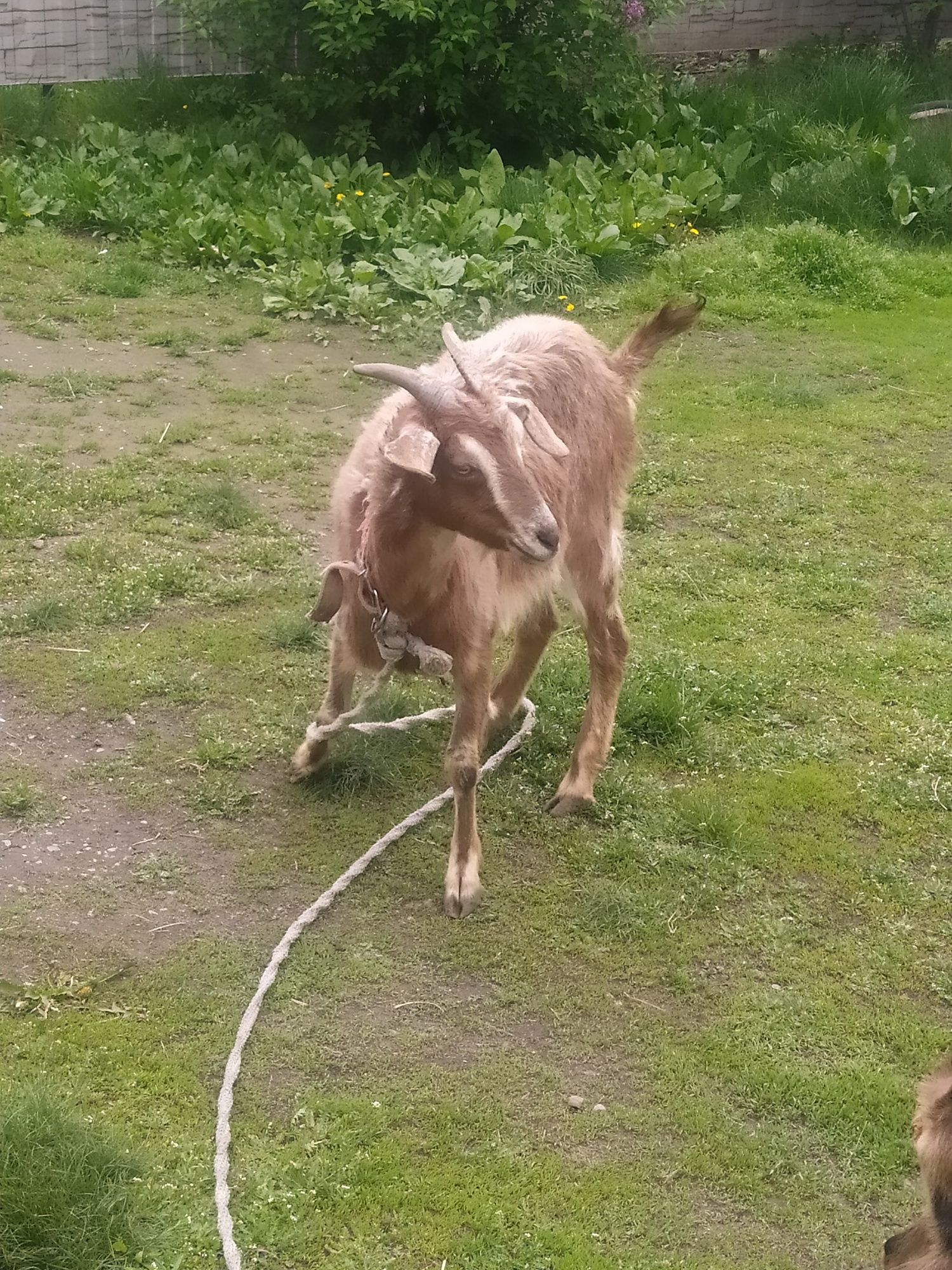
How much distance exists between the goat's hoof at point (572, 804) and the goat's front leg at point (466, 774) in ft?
1.55

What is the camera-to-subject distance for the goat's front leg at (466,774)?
351 cm

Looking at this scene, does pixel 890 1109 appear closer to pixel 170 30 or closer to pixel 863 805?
pixel 863 805

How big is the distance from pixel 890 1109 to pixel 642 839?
112cm

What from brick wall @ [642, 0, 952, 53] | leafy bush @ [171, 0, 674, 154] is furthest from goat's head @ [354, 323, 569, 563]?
brick wall @ [642, 0, 952, 53]

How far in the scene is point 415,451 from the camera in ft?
9.58

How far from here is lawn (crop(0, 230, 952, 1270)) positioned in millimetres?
2719

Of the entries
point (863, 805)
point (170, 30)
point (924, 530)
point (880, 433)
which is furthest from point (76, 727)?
point (170, 30)

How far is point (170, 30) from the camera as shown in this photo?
11.2 m

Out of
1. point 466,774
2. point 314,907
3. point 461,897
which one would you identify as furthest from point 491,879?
point 314,907

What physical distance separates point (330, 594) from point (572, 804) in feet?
3.65

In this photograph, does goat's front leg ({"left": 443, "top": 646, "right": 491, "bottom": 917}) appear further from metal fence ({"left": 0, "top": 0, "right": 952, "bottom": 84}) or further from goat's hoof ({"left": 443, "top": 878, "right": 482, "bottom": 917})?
metal fence ({"left": 0, "top": 0, "right": 952, "bottom": 84})

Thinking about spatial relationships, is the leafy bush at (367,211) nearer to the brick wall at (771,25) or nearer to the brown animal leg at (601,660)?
the brown animal leg at (601,660)

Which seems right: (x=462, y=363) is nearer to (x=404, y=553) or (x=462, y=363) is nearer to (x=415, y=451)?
(x=415, y=451)

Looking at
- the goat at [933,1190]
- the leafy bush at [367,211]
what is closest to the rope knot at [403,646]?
the goat at [933,1190]
